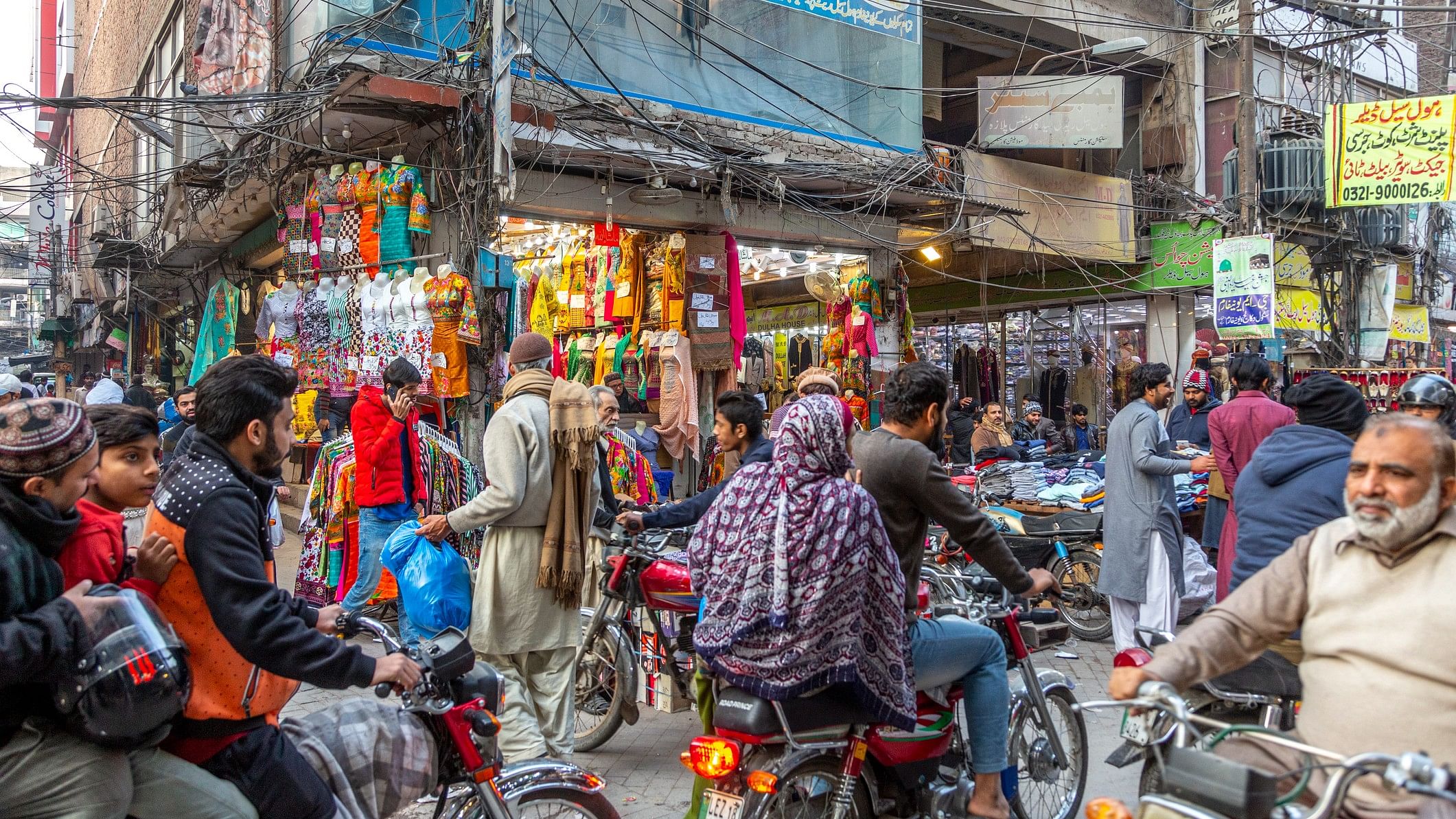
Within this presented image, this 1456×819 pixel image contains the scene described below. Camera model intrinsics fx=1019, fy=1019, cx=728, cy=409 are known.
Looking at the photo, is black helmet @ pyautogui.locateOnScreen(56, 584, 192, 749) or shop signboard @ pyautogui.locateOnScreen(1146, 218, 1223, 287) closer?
black helmet @ pyautogui.locateOnScreen(56, 584, 192, 749)

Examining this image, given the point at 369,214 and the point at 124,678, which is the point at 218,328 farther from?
the point at 124,678

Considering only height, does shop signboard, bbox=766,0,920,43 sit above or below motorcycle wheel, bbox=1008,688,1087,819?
above

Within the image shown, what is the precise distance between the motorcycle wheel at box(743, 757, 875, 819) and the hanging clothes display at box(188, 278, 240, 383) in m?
10.7

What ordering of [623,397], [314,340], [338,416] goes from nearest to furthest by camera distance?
1. [314,340]
2. [338,416]
3. [623,397]

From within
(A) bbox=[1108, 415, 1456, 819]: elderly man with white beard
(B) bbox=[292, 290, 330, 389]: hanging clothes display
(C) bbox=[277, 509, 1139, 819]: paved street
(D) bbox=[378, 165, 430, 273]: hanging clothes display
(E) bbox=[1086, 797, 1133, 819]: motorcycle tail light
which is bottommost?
(C) bbox=[277, 509, 1139, 819]: paved street

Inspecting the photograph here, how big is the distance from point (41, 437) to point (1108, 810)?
2388 mm

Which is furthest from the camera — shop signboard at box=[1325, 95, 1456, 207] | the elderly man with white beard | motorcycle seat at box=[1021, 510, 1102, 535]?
shop signboard at box=[1325, 95, 1456, 207]

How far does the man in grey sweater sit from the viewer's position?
138 inches

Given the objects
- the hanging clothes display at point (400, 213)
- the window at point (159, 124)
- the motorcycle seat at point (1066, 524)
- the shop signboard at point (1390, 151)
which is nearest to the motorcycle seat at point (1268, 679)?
the motorcycle seat at point (1066, 524)

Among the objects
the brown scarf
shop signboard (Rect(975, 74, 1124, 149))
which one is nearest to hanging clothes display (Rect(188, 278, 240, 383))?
the brown scarf

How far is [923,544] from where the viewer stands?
3.62 metres

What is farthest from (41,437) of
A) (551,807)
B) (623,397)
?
(623,397)

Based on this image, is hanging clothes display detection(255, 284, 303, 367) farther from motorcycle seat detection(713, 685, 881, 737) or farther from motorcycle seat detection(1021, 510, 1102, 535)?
motorcycle seat detection(713, 685, 881, 737)

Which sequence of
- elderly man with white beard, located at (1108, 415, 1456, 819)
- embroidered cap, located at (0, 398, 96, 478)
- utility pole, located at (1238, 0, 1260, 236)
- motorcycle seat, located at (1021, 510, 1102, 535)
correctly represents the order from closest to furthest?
embroidered cap, located at (0, 398, 96, 478)
elderly man with white beard, located at (1108, 415, 1456, 819)
motorcycle seat, located at (1021, 510, 1102, 535)
utility pole, located at (1238, 0, 1260, 236)
